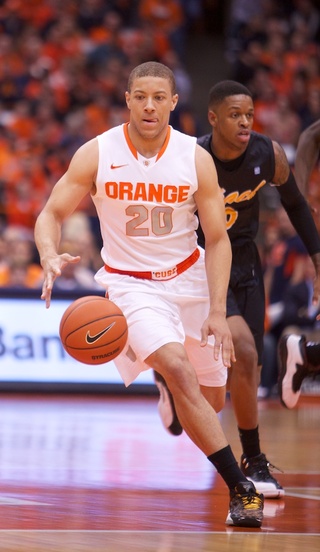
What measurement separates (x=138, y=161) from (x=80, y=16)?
12.8 meters

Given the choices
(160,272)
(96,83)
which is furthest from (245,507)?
(96,83)

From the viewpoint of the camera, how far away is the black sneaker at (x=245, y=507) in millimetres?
5188

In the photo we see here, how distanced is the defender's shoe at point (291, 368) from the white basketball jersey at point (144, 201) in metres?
1.88

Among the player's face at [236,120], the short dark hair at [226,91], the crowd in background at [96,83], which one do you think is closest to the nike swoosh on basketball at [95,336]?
Answer: the player's face at [236,120]

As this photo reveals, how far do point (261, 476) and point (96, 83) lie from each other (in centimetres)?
1150

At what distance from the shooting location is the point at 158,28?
18828 mm

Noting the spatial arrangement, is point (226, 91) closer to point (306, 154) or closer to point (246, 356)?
point (306, 154)

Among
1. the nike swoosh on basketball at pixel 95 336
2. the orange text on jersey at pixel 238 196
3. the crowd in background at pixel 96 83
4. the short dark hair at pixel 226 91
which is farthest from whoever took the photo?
the crowd in background at pixel 96 83

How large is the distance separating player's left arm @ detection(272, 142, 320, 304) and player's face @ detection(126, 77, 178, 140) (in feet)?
4.03

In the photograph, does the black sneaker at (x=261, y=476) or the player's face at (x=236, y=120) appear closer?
the black sneaker at (x=261, y=476)

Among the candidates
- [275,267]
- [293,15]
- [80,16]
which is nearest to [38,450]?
Result: [275,267]

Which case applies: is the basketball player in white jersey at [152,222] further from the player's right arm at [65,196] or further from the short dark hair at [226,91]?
the short dark hair at [226,91]

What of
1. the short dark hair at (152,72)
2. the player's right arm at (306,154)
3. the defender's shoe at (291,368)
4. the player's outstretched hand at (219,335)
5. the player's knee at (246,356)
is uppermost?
the short dark hair at (152,72)

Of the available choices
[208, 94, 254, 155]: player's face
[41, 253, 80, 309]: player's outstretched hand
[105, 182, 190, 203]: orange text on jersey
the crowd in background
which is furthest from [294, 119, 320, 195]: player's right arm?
the crowd in background
